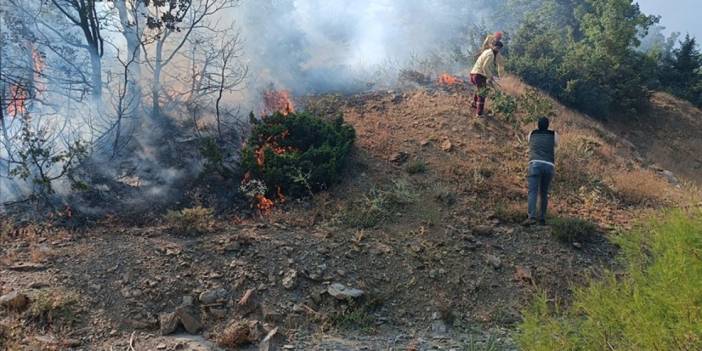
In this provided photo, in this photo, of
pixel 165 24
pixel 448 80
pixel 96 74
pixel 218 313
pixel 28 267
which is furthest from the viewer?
pixel 448 80

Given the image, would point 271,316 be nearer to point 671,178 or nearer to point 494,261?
point 494,261

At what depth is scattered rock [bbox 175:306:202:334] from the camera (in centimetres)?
491

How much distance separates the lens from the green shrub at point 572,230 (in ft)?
21.8

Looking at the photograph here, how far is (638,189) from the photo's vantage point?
8.62m

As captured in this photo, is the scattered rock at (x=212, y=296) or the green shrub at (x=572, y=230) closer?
the scattered rock at (x=212, y=296)

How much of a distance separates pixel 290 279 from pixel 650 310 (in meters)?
3.69

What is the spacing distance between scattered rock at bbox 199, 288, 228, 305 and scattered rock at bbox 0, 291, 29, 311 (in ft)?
5.29

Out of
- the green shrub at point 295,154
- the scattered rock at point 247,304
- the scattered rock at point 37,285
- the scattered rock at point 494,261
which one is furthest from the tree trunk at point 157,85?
the scattered rock at point 494,261

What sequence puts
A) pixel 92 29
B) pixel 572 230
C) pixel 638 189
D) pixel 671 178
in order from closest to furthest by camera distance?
pixel 572 230 → pixel 638 189 → pixel 92 29 → pixel 671 178

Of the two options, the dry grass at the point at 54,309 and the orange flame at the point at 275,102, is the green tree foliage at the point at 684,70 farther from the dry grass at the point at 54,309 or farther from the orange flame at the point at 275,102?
the dry grass at the point at 54,309

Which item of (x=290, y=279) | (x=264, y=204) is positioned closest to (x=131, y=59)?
(x=264, y=204)

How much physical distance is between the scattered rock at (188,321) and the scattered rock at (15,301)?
1.43m

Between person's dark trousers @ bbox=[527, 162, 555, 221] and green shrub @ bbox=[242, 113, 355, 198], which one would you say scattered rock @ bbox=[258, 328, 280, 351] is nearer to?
green shrub @ bbox=[242, 113, 355, 198]

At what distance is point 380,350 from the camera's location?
15.8 feet
